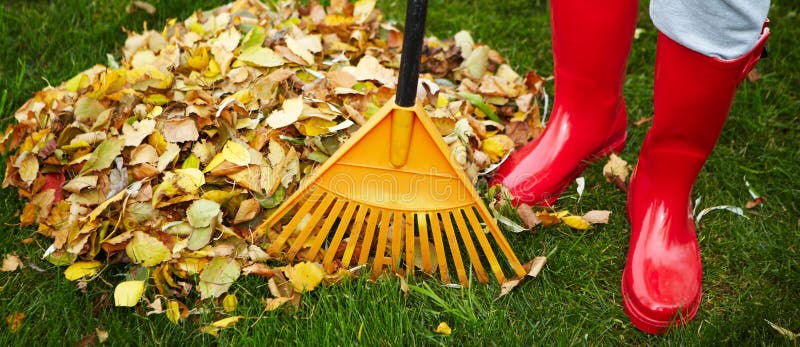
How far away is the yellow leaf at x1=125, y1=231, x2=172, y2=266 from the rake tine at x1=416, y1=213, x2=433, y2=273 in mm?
499

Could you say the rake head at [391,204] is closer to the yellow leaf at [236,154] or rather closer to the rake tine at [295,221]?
the rake tine at [295,221]

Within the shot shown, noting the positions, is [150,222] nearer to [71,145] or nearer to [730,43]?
[71,145]

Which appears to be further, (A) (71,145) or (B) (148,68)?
(B) (148,68)

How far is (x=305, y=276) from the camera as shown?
4.77 feet

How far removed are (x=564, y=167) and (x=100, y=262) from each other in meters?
1.02

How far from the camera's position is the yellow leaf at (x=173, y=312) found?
1.39 m

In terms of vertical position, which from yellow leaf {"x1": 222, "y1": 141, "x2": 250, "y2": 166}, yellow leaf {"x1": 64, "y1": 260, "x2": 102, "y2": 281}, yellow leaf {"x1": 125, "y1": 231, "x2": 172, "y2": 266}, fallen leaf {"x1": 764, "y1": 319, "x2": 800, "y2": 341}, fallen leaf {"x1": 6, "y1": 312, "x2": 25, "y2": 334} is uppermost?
yellow leaf {"x1": 222, "y1": 141, "x2": 250, "y2": 166}

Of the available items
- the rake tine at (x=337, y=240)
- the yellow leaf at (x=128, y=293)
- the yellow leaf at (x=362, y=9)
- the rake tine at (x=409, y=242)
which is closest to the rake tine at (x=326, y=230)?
the rake tine at (x=337, y=240)

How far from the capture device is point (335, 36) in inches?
79.0

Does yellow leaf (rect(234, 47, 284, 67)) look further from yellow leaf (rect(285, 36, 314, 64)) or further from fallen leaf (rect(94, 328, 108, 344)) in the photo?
fallen leaf (rect(94, 328, 108, 344))

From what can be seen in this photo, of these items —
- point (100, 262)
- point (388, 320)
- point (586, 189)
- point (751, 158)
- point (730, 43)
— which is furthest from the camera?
point (751, 158)

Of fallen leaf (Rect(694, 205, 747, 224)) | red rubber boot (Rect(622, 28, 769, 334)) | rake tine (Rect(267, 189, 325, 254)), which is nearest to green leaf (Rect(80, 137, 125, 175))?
rake tine (Rect(267, 189, 325, 254))

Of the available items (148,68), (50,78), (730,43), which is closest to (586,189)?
(730,43)

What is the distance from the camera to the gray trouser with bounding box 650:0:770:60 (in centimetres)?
115
